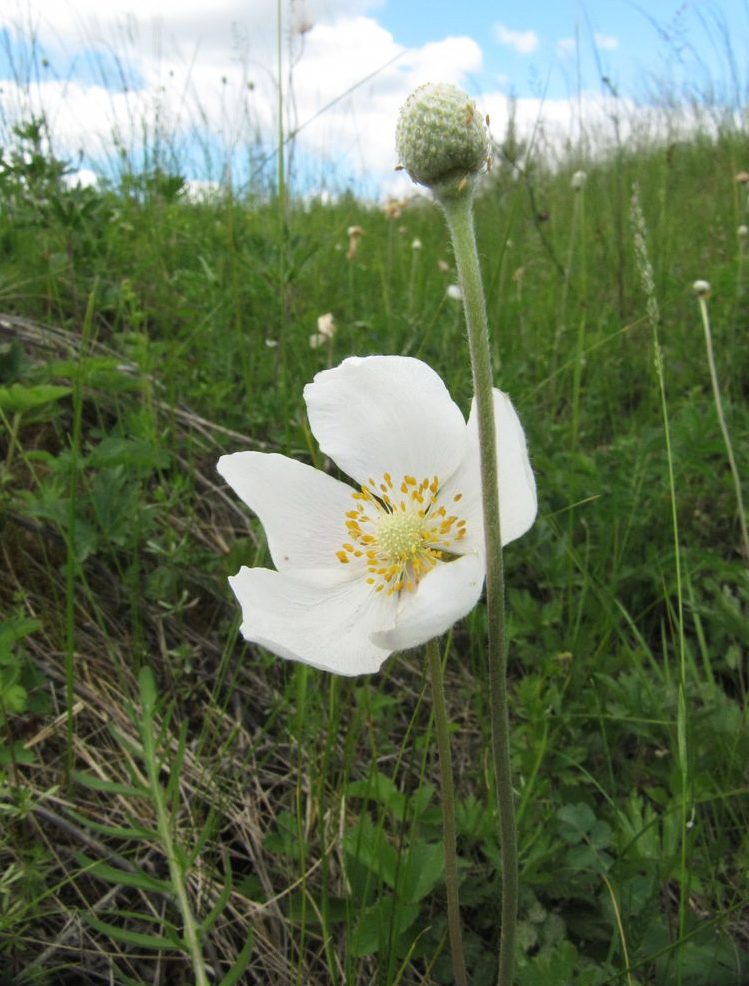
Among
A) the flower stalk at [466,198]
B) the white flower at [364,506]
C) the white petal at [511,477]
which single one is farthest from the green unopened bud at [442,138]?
the white flower at [364,506]

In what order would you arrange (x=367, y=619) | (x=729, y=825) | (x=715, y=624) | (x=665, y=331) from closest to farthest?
(x=367, y=619) < (x=729, y=825) < (x=715, y=624) < (x=665, y=331)

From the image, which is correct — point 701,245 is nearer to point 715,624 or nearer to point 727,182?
point 727,182

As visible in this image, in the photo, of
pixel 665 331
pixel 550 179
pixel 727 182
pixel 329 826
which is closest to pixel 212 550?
pixel 329 826

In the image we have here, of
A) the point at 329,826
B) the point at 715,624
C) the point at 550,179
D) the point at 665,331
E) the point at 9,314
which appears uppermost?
the point at 550,179

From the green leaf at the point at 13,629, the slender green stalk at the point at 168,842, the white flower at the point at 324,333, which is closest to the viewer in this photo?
the slender green stalk at the point at 168,842

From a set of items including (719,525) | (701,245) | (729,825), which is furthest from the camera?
(701,245)

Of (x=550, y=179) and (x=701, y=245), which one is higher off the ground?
(x=550, y=179)

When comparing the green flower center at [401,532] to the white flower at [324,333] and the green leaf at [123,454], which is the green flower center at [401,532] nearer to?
the green leaf at [123,454]

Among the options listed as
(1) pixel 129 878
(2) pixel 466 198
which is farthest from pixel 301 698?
(2) pixel 466 198
